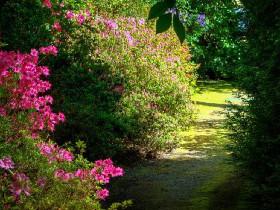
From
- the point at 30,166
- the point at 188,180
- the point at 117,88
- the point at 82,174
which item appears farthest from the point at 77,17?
the point at 30,166

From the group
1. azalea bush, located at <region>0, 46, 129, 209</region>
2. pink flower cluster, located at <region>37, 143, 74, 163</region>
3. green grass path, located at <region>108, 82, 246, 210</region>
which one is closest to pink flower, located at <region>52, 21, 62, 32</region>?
green grass path, located at <region>108, 82, 246, 210</region>

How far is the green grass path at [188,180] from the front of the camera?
21.9 ft

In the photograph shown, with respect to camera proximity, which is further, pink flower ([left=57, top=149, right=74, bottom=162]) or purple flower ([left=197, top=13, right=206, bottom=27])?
purple flower ([left=197, top=13, right=206, bottom=27])

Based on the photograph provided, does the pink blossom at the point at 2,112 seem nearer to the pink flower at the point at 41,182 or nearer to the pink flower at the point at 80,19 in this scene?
the pink flower at the point at 41,182

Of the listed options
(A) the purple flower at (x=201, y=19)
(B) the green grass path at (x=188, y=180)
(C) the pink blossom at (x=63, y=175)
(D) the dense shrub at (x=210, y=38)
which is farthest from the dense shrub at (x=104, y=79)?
(A) the purple flower at (x=201, y=19)

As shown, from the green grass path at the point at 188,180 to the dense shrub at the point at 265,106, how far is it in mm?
722

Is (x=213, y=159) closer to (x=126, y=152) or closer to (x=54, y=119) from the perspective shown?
(x=126, y=152)

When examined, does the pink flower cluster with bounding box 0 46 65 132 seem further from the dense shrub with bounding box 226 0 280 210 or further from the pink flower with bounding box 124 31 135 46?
the pink flower with bounding box 124 31 135 46

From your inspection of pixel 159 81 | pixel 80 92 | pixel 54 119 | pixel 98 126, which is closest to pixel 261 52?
pixel 54 119

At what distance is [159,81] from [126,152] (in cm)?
173

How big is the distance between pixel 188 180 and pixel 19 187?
411 cm

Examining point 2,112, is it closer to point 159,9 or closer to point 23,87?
point 23,87

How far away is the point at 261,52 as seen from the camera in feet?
18.5

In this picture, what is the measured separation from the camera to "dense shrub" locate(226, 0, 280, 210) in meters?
→ 5.18
